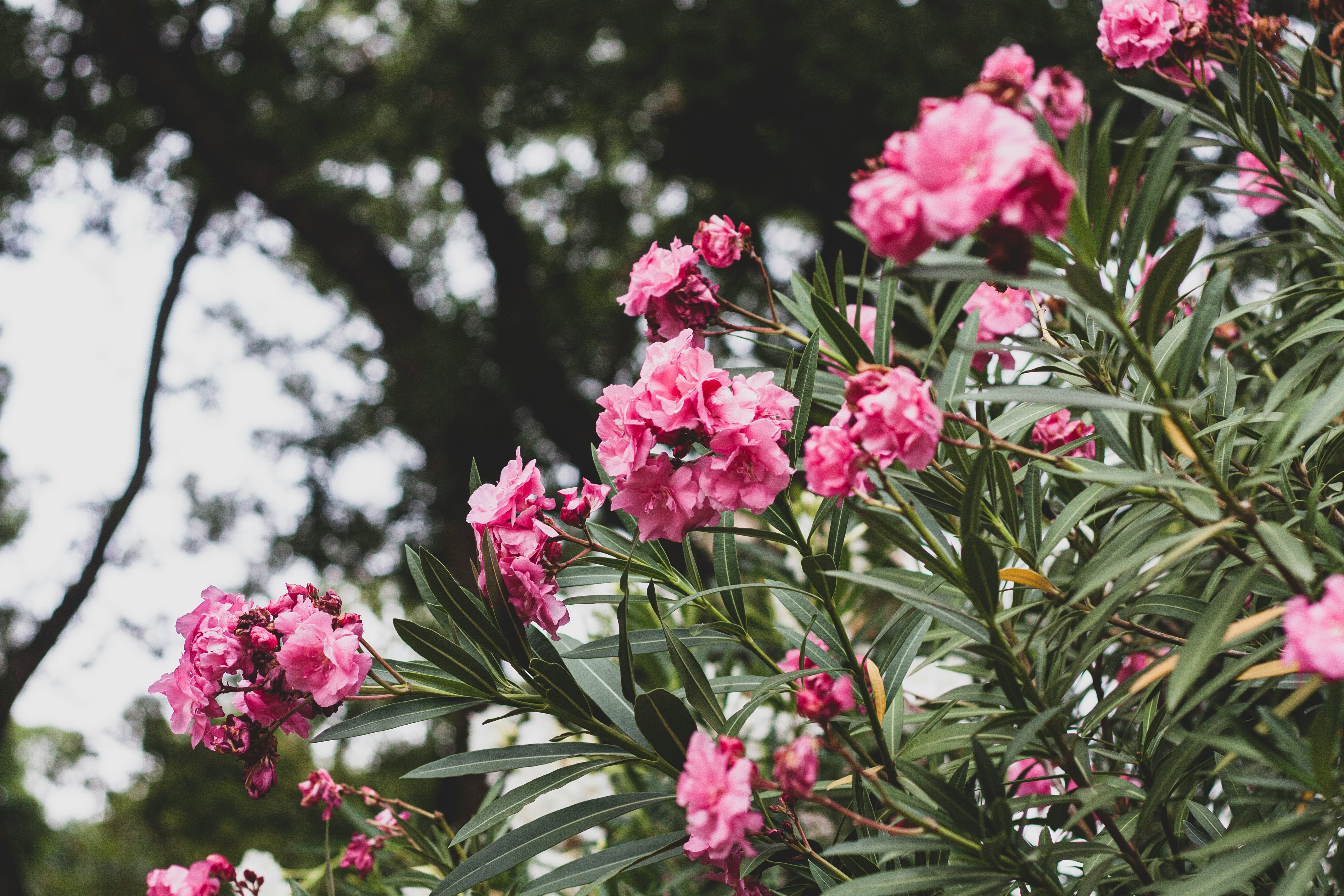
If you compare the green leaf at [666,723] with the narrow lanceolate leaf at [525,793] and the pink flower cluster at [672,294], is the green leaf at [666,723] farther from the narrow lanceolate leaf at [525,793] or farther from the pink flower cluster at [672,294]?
the pink flower cluster at [672,294]

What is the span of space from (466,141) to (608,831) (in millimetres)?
3985

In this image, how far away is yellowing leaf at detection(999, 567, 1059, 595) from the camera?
0.78m

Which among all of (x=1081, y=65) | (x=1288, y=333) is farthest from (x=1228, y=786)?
(x=1081, y=65)

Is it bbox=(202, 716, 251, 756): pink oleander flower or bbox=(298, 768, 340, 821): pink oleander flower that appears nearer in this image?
bbox=(202, 716, 251, 756): pink oleander flower

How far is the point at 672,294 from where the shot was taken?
1.01m

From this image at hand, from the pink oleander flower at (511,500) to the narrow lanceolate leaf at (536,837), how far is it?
288 millimetres

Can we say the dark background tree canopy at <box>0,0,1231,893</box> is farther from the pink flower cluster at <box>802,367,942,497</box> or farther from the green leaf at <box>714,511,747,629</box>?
the pink flower cluster at <box>802,367,942,497</box>

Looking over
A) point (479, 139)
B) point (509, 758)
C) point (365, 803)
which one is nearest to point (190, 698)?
point (509, 758)

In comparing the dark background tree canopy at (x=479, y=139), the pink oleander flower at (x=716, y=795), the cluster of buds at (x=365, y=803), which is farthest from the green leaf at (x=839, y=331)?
the dark background tree canopy at (x=479, y=139)

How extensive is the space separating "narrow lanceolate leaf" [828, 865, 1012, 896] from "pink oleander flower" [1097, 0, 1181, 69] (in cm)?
101

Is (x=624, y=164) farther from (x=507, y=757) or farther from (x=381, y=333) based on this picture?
(x=507, y=757)

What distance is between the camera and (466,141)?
4668 millimetres

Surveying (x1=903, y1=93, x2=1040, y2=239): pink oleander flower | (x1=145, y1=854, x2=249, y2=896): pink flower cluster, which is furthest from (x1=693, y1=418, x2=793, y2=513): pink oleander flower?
(x1=145, y1=854, x2=249, y2=896): pink flower cluster

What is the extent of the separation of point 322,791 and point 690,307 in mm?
801
